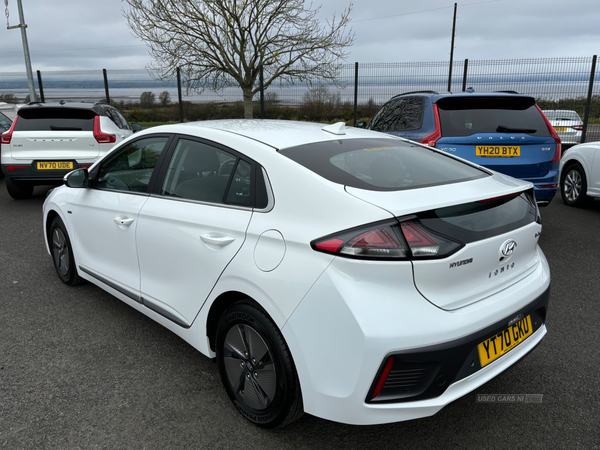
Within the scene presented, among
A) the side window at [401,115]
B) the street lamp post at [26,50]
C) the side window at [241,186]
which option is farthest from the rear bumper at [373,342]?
the street lamp post at [26,50]

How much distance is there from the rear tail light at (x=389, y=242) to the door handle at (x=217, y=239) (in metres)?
0.57

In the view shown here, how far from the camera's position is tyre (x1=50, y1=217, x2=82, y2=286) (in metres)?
4.00

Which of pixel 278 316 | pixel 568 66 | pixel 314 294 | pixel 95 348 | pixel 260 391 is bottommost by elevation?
pixel 95 348

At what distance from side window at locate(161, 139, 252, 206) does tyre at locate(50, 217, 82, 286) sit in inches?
64.6

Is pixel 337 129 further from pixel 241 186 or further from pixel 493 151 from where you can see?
pixel 493 151

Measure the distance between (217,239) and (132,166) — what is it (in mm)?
1417

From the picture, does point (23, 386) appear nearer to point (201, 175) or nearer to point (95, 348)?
point (95, 348)

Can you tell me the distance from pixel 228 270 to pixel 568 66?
42.0 ft

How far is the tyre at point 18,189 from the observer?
7800mm

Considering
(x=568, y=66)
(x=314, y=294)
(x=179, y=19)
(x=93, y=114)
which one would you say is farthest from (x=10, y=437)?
(x=179, y=19)

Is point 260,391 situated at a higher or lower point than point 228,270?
lower

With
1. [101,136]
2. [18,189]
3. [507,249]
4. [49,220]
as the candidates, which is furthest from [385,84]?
[507,249]

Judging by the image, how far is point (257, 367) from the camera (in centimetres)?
224

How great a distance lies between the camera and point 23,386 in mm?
2695
